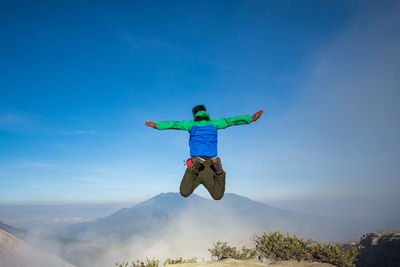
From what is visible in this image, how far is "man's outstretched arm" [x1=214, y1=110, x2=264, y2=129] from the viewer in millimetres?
6699

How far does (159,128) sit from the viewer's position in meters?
6.86

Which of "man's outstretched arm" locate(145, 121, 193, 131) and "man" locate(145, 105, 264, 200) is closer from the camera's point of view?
"man" locate(145, 105, 264, 200)

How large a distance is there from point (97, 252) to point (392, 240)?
12960 centimetres

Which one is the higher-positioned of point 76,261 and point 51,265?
point 51,265

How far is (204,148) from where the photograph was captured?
6.73 m

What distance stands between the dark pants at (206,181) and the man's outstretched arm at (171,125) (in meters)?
1.48

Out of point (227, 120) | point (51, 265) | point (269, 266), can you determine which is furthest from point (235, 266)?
point (51, 265)

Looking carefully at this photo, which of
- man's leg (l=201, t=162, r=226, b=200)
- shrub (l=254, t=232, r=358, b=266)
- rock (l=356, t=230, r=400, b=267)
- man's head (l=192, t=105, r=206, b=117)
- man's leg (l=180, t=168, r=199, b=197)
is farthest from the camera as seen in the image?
rock (l=356, t=230, r=400, b=267)

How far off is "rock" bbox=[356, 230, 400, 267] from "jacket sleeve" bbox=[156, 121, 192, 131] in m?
26.5

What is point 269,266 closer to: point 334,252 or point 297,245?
point 297,245

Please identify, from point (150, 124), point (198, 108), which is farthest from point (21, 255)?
point (198, 108)

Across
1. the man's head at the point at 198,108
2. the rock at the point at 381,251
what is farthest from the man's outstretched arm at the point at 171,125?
the rock at the point at 381,251

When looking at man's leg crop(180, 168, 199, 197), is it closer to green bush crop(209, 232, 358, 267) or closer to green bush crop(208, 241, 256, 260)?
green bush crop(209, 232, 358, 267)

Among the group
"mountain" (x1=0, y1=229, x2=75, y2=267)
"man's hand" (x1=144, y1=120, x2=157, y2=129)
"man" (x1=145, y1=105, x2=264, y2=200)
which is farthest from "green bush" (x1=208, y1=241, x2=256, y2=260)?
"mountain" (x1=0, y1=229, x2=75, y2=267)
